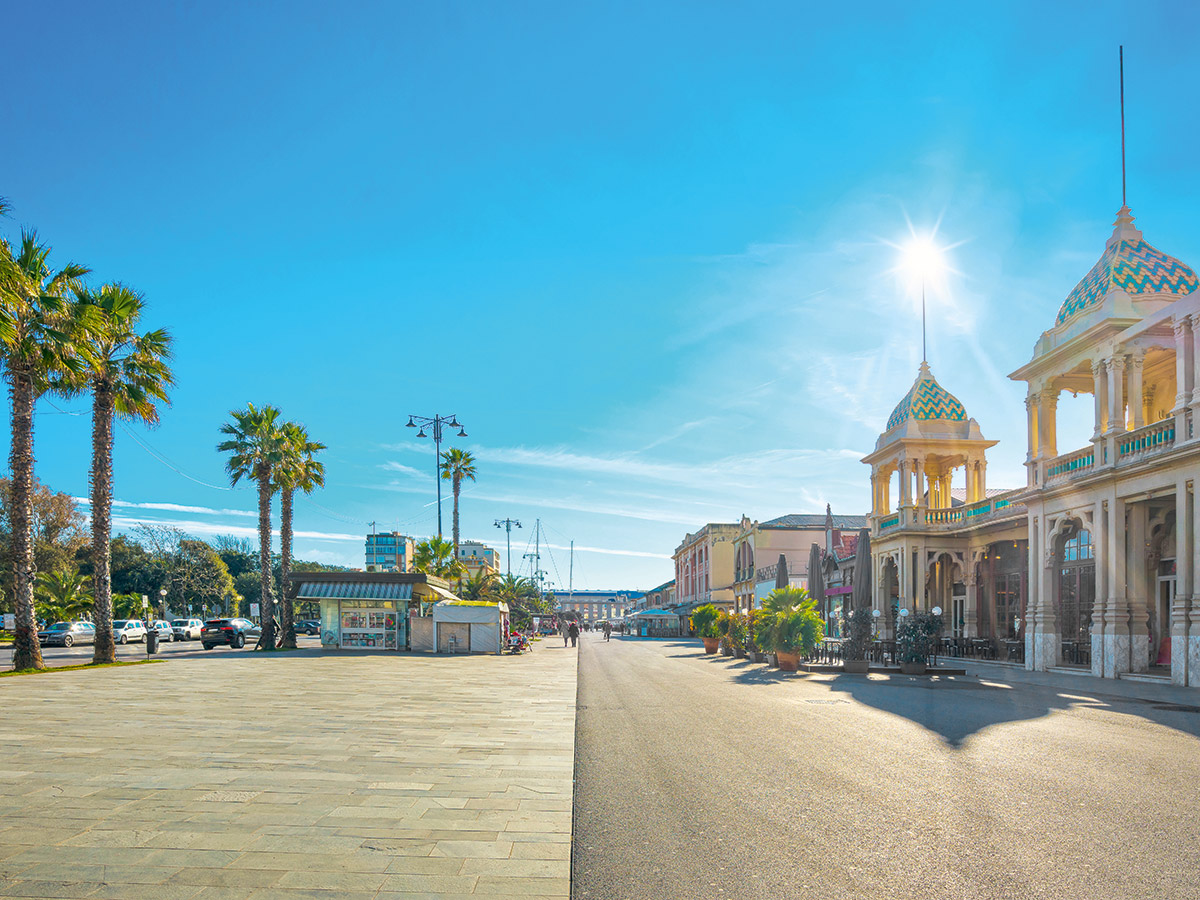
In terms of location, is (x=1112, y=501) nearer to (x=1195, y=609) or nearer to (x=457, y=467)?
(x=1195, y=609)

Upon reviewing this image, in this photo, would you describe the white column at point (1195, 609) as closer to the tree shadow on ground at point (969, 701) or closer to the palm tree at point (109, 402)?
the tree shadow on ground at point (969, 701)

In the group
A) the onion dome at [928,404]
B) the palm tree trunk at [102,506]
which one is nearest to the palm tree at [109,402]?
the palm tree trunk at [102,506]

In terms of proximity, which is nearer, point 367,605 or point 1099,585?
point 1099,585

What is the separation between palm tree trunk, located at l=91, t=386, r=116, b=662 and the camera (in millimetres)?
25828

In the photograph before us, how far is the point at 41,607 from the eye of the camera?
4888cm

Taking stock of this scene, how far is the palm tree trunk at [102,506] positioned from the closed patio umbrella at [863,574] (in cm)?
2755

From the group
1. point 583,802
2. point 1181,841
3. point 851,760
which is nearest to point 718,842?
point 583,802

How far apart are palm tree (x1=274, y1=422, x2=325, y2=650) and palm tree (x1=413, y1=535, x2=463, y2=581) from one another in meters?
9.18

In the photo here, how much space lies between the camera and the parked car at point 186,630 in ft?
183

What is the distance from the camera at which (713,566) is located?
303ft

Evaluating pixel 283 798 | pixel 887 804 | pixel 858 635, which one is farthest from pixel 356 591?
pixel 887 804

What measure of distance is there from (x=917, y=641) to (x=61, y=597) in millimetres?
49670

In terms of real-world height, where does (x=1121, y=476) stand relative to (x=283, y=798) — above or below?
above

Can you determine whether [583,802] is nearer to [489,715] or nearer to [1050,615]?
[489,715]
